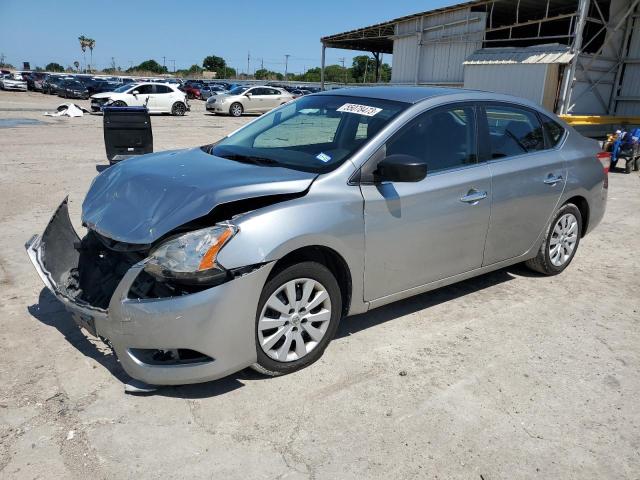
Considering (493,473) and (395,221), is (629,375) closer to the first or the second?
(493,473)

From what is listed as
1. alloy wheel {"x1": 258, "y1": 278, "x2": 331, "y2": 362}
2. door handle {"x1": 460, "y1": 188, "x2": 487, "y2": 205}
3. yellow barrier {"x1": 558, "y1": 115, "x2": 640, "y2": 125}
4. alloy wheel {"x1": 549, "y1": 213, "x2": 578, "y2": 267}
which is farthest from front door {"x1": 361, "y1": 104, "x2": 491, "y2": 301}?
yellow barrier {"x1": 558, "y1": 115, "x2": 640, "y2": 125}

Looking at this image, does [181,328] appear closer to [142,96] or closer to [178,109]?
[142,96]

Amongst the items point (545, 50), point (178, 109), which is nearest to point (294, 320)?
point (545, 50)

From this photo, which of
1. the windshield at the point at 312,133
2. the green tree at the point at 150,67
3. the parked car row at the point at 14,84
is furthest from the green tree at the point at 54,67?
the windshield at the point at 312,133

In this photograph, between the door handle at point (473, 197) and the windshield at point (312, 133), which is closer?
the windshield at point (312, 133)

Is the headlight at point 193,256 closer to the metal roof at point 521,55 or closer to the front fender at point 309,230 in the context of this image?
the front fender at point 309,230

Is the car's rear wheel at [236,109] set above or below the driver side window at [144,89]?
below

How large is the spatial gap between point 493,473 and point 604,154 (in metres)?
4.18

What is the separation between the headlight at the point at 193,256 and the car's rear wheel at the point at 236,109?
25.3m

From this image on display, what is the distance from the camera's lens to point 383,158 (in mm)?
3436

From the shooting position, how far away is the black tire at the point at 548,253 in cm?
480

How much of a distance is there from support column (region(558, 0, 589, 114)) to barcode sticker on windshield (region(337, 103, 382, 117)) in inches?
681

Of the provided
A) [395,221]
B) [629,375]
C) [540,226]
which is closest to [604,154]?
[540,226]

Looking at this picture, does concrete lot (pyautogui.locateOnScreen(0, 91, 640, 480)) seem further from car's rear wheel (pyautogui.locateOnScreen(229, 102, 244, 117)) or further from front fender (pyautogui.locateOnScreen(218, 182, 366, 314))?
car's rear wheel (pyautogui.locateOnScreen(229, 102, 244, 117))
